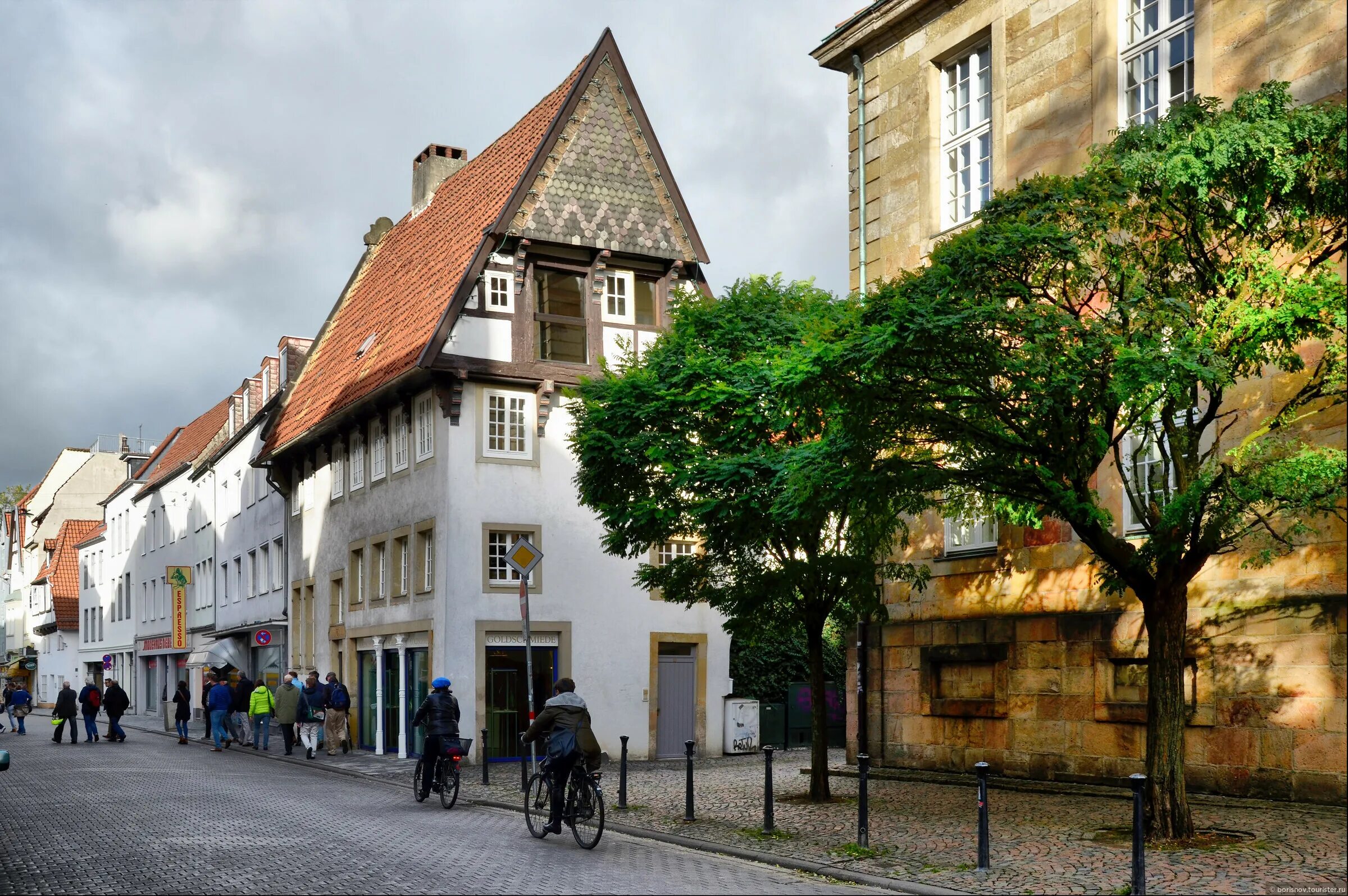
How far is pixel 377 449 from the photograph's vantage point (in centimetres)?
3281

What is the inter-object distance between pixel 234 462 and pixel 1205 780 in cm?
3666

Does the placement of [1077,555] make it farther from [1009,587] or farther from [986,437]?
[986,437]

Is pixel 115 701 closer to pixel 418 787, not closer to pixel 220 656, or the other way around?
pixel 220 656

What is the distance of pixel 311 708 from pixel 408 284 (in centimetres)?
976

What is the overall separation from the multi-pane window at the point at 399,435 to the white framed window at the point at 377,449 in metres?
0.50

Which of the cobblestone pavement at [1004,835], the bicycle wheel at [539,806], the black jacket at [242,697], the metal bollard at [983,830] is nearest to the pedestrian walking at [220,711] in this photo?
the black jacket at [242,697]

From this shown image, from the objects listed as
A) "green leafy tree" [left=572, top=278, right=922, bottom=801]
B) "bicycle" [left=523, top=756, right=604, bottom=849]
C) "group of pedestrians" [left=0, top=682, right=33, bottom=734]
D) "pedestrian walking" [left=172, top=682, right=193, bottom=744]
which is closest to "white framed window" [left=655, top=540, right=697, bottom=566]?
"green leafy tree" [left=572, top=278, right=922, bottom=801]

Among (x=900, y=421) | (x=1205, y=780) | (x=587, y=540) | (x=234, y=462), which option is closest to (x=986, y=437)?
(x=900, y=421)

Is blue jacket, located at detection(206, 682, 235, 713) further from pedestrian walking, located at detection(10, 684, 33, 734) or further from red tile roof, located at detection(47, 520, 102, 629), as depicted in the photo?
red tile roof, located at detection(47, 520, 102, 629)

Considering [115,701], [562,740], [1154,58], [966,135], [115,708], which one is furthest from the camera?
[115,701]

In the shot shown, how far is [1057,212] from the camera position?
511 inches

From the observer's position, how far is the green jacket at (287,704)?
103 feet

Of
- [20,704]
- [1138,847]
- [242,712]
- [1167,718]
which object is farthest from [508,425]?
[20,704]

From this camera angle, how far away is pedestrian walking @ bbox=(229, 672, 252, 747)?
35.4m
